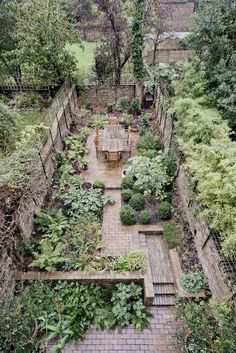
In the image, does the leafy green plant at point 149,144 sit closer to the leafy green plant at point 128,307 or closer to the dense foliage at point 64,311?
the leafy green plant at point 128,307

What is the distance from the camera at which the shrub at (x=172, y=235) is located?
7.83 metres

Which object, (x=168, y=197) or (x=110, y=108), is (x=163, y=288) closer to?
(x=168, y=197)

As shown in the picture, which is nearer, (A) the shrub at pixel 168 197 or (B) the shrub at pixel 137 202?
(B) the shrub at pixel 137 202

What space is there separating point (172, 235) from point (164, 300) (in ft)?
6.54

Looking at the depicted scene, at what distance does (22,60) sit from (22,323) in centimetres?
1217

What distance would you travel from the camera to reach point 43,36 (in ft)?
39.8

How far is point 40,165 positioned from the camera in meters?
8.49

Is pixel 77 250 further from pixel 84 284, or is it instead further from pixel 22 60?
pixel 22 60

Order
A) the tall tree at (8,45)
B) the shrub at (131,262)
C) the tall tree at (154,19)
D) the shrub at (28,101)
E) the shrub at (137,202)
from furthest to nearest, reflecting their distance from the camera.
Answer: the tall tree at (154,19)
the shrub at (28,101)
the tall tree at (8,45)
the shrub at (137,202)
the shrub at (131,262)

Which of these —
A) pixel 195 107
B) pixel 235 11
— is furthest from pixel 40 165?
pixel 235 11

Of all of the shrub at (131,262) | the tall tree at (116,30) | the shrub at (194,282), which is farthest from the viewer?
the tall tree at (116,30)

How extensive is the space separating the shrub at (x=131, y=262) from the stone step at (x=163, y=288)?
2.00ft

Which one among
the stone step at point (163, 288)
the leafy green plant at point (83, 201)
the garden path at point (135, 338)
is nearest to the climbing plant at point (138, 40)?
the leafy green plant at point (83, 201)

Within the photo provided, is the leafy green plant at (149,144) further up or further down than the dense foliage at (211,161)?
further down
